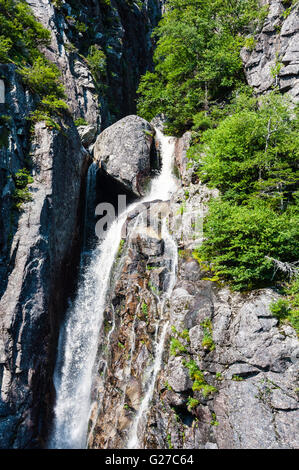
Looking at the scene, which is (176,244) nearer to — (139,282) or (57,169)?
(139,282)

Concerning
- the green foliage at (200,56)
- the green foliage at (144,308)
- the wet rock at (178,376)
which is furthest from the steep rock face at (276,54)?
the wet rock at (178,376)

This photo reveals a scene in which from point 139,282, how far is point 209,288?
3426 millimetres

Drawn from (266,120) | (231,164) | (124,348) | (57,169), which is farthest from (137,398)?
(266,120)

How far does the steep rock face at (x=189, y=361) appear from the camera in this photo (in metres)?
6.55

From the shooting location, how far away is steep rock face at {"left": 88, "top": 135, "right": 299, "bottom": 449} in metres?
6.55

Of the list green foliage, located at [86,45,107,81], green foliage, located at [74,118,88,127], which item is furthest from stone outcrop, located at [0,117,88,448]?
green foliage, located at [86,45,107,81]

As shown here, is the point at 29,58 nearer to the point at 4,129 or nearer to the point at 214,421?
the point at 4,129

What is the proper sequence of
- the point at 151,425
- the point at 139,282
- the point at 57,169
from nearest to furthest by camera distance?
the point at 151,425, the point at 139,282, the point at 57,169

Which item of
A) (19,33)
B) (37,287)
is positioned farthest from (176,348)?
(19,33)

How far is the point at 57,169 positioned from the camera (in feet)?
42.8

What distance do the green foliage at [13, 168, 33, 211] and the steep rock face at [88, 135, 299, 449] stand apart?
518 cm

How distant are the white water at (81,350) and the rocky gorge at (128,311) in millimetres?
52

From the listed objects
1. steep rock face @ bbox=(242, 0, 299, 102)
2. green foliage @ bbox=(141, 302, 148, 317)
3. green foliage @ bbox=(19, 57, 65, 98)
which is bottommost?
green foliage @ bbox=(141, 302, 148, 317)

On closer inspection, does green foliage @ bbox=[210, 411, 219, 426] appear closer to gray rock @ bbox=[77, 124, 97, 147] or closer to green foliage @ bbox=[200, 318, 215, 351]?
green foliage @ bbox=[200, 318, 215, 351]
